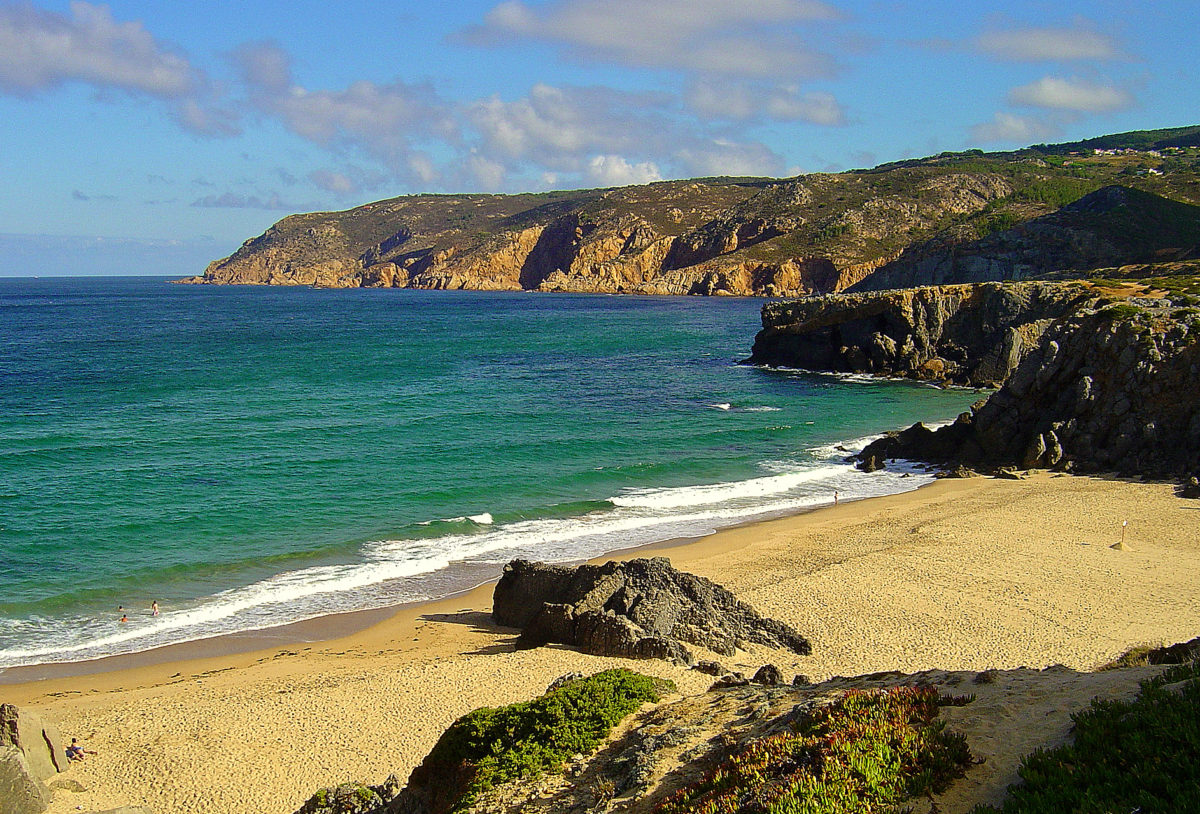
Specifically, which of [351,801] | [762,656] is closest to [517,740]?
[351,801]

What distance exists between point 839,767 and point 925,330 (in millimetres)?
53315

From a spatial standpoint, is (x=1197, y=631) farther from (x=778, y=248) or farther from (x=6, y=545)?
(x=778, y=248)

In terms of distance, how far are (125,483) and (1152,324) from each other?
3820 cm

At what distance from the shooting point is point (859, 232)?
132 metres

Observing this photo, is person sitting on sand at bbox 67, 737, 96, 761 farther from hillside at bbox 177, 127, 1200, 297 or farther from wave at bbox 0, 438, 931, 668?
hillside at bbox 177, 127, 1200, 297

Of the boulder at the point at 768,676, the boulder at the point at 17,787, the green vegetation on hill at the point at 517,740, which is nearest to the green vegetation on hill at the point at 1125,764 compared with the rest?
the green vegetation on hill at the point at 517,740

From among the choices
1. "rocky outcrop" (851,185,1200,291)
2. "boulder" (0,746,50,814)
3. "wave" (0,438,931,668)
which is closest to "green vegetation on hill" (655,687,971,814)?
"boulder" (0,746,50,814)

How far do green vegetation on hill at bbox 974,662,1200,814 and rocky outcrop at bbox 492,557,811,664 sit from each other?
8171 millimetres

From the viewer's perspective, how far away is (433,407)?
42.8m

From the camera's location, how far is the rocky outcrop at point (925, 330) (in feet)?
168

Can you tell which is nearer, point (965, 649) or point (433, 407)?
point (965, 649)

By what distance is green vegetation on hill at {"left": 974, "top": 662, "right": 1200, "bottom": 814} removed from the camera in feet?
18.9

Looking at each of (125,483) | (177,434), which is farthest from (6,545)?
(177,434)

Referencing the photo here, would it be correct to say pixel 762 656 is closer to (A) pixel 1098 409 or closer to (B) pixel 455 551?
(B) pixel 455 551
